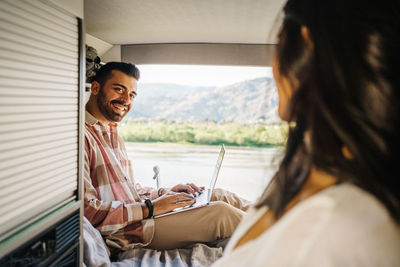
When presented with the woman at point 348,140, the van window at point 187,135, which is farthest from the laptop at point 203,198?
the van window at point 187,135

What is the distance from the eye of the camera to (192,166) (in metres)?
7.66

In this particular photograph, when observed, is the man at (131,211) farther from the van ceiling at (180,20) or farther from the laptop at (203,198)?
the van ceiling at (180,20)

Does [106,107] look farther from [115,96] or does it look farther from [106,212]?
[106,212]

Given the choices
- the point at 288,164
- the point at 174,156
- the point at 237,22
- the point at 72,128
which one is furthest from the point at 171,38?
the point at 174,156

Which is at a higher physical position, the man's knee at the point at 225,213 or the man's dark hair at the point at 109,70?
the man's dark hair at the point at 109,70

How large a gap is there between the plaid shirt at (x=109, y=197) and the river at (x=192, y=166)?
2180mm

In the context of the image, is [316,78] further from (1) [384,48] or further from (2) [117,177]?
(2) [117,177]

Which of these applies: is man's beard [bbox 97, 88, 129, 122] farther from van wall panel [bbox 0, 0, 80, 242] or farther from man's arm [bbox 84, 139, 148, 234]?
van wall panel [bbox 0, 0, 80, 242]

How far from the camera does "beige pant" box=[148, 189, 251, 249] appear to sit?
1.78 meters

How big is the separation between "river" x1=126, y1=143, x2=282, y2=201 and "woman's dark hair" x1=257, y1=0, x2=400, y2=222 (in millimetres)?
3362

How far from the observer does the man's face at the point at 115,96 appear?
219 cm

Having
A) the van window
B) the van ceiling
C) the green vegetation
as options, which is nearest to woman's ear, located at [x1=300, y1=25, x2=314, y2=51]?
the van ceiling

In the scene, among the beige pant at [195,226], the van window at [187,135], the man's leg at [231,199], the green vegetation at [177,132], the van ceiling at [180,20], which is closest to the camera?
the beige pant at [195,226]

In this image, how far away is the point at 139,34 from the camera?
99.5 inches
